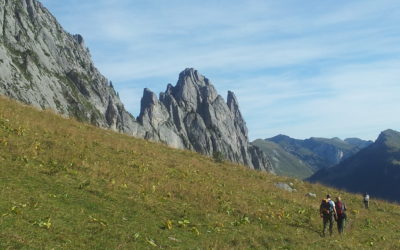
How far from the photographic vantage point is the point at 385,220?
34.0 meters

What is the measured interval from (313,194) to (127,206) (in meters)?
23.5

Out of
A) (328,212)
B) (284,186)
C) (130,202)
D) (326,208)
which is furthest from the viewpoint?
(284,186)

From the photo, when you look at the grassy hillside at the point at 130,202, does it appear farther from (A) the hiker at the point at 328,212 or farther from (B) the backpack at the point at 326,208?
(B) the backpack at the point at 326,208

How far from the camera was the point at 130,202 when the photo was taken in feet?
67.7

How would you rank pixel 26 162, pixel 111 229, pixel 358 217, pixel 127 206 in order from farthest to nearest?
pixel 358 217 < pixel 26 162 < pixel 127 206 < pixel 111 229

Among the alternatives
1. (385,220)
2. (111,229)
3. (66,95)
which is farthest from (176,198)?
(66,95)

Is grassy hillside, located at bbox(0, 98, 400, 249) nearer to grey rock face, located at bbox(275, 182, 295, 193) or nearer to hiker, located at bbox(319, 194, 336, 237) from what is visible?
grey rock face, located at bbox(275, 182, 295, 193)

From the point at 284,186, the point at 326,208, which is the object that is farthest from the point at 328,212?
the point at 284,186

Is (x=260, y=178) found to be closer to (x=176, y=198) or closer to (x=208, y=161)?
(x=208, y=161)

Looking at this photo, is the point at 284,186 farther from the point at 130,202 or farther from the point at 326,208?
the point at 130,202

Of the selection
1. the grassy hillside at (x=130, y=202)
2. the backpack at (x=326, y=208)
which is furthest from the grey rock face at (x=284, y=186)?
the backpack at (x=326, y=208)

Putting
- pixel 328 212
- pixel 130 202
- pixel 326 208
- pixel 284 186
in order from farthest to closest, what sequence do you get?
pixel 284 186 → pixel 326 208 → pixel 328 212 → pixel 130 202

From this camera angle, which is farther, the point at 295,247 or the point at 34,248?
the point at 295,247

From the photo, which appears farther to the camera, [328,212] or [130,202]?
[328,212]
